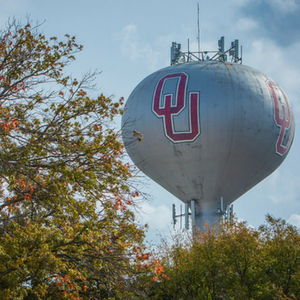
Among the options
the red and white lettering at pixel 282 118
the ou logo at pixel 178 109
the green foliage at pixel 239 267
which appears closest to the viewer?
the green foliage at pixel 239 267

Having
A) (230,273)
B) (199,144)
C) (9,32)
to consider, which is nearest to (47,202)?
(9,32)

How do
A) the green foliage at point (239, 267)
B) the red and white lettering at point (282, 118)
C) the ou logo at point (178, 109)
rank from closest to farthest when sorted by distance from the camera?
the green foliage at point (239, 267) < the ou logo at point (178, 109) < the red and white lettering at point (282, 118)

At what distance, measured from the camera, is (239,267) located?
22.7 m

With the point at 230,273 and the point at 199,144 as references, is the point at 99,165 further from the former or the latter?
the point at 199,144

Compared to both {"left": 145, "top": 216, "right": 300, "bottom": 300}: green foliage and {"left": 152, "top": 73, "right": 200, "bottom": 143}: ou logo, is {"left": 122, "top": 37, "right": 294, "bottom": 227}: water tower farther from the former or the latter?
{"left": 145, "top": 216, "right": 300, "bottom": 300}: green foliage

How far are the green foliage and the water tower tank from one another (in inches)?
327

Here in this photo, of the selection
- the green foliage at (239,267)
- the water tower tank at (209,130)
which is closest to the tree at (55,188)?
the green foliage at (239,267)

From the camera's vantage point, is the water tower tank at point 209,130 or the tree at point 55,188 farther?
the water tower tank at point 209,130

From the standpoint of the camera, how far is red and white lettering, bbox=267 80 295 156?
3347 centimetres

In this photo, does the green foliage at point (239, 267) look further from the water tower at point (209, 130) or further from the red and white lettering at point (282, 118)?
the red and white lettering at point (282, 118)

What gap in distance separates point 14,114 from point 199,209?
21110 mm

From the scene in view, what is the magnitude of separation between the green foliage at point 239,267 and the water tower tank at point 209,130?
27.3ft

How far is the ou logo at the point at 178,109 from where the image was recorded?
31.8 meters

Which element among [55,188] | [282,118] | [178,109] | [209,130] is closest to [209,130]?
[209,130]
